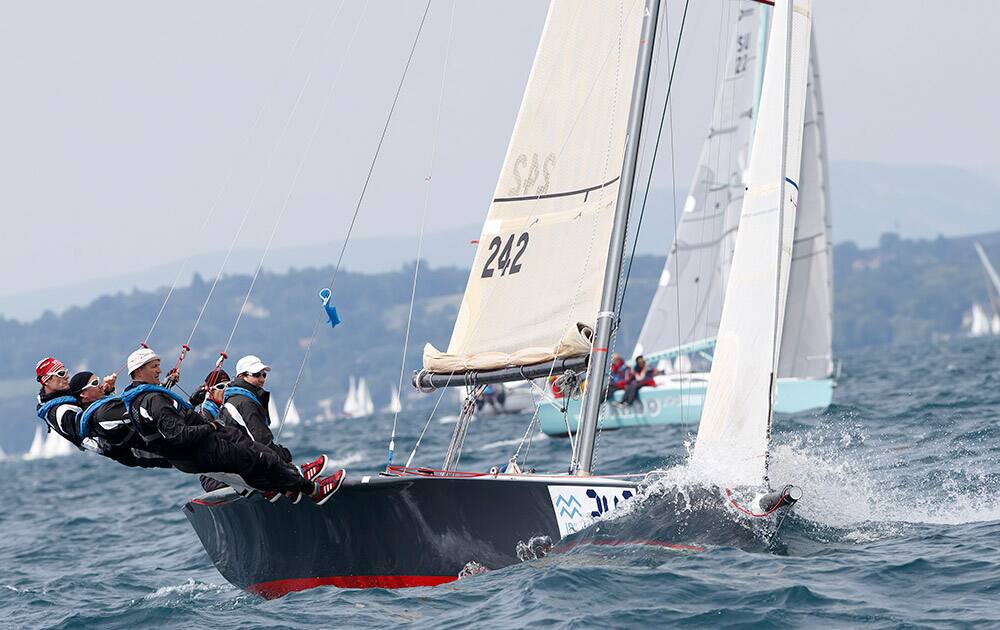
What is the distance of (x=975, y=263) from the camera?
189250 millimetres

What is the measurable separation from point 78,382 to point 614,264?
324 centimetres

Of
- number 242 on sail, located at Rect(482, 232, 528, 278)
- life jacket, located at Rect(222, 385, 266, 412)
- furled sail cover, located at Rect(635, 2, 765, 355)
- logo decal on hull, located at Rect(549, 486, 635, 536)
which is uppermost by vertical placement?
furled sail cover, located at Rect(635, 2, 765, 355)

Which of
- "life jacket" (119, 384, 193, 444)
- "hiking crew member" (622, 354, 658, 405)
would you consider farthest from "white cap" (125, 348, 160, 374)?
"hiking crew member" (622, 354, 658, 405)

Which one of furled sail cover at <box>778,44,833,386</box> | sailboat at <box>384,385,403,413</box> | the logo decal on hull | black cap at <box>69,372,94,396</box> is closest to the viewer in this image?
the logo decal on hull

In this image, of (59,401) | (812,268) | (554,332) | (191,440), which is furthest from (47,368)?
(812,268)

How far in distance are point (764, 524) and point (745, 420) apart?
58 cm

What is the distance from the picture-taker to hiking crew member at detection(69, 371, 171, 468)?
751cm

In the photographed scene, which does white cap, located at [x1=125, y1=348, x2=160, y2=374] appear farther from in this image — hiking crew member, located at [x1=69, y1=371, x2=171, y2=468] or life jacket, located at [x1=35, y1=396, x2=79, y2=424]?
life jacket, located at [x1=35, y1=396, x2=79, y2=424]

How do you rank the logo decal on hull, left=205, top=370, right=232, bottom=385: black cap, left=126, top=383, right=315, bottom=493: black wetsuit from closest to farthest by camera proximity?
left=126, top=383, right=315, bottom=493: black wetsuit → the logo decal on hull → left=205, top=370, right=232, bottom=385: black cap

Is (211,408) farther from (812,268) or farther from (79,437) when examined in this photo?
(812,268)

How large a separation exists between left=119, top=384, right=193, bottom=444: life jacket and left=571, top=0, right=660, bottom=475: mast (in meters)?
2.30

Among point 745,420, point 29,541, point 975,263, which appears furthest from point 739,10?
point 975,263

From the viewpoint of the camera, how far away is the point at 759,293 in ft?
25.9

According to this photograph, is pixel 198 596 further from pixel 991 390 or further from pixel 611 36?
pixel 991 390
